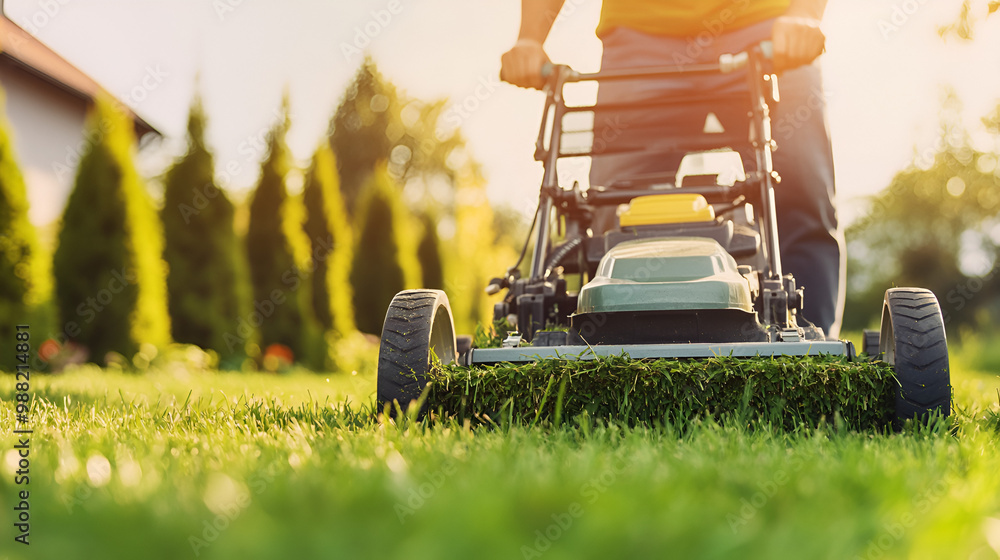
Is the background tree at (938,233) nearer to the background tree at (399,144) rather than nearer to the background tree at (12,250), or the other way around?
the background tree at (399,144)

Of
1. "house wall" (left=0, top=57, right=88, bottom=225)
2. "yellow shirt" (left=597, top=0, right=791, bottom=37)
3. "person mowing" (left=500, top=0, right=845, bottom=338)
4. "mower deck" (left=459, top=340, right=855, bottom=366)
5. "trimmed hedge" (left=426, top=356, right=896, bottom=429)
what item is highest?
"house wall" (left=0, top=57, right=88, bottom=225)

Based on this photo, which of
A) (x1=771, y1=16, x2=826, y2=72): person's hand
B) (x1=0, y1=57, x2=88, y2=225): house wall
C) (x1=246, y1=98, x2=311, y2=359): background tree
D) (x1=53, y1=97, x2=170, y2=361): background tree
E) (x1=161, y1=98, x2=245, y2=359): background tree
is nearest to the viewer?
(x1=771, y1=16, x2=826, y2=72): person's hand

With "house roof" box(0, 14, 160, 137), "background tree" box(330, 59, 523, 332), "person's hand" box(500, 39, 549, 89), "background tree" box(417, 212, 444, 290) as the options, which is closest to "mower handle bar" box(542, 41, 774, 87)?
"person's hand" box(500, 39, 549, 89)

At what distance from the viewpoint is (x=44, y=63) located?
12.3 metres

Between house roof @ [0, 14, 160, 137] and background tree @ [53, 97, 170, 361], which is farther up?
house roof @ [0, 14, 160, 137]

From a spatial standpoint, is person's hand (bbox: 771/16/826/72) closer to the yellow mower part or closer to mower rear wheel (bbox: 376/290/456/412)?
the yellow mower part

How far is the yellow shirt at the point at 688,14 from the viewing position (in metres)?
3.41

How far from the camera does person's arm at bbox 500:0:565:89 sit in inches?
132

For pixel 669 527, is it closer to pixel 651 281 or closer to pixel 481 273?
pixel 651 281

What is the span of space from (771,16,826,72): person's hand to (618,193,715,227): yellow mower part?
0.62 meters

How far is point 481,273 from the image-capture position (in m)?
13.4

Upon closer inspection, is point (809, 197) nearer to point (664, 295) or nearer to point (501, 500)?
point (664, 295)

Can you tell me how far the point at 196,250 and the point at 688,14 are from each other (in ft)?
19.7

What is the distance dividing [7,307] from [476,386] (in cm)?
563
